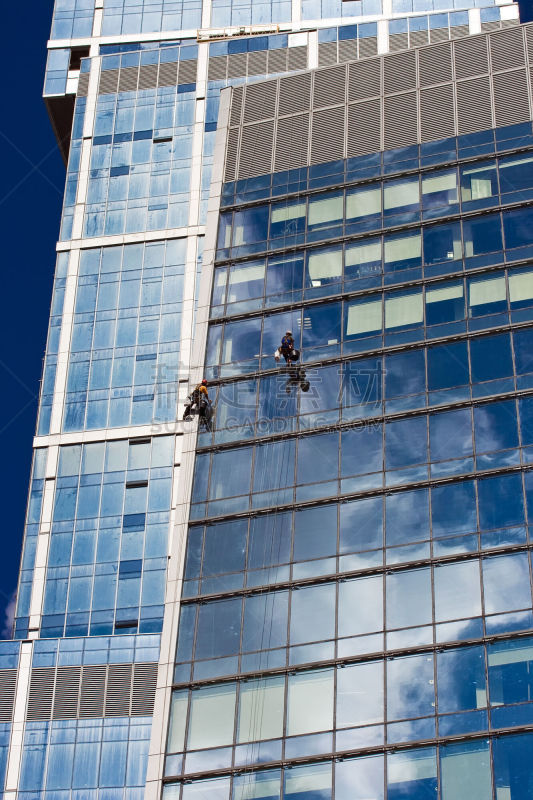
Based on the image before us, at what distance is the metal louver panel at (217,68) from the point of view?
113625 millimetres

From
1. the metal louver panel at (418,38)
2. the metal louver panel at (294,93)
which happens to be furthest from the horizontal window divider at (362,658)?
the metal louver panel at (418,38)

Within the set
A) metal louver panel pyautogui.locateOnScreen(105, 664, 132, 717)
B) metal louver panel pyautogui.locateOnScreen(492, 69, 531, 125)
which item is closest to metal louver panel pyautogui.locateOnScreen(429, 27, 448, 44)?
metal louver panel pyautogui.locateOnScreen(492, 69, 531, 125)

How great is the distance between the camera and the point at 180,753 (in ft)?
178

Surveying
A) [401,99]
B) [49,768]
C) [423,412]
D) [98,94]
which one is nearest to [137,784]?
[49,768]

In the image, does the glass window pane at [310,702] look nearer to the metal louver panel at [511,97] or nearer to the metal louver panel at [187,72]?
the metal louver panel at [511,97]

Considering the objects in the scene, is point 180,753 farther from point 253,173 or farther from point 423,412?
point 253,173

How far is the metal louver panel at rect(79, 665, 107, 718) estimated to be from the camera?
3297 inches

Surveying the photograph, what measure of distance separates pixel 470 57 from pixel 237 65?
4366cm

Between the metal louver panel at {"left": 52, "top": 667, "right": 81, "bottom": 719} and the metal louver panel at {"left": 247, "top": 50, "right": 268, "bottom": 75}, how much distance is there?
53.3m

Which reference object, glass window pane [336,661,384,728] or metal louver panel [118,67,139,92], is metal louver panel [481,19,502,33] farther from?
glass window pane [336,661,384,728]

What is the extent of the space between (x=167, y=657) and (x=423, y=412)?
50.4 ft

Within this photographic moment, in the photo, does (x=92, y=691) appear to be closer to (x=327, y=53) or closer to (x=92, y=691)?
(x=92, y=691)

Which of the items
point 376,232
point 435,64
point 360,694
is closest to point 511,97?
point 435,64

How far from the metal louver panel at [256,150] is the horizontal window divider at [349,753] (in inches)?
1308
